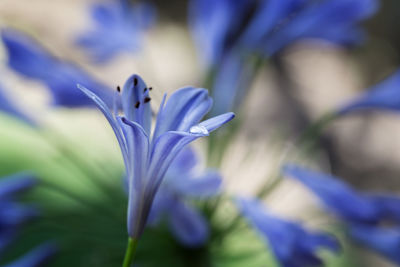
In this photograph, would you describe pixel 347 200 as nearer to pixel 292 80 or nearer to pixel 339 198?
pixel 339 198

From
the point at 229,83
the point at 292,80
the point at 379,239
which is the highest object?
the point at 292,80

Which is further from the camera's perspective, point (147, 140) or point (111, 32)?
point (111, 32)

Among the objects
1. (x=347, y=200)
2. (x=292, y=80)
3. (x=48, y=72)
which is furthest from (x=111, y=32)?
(x=292, y=80)

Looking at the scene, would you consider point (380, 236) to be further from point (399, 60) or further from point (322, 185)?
point (399, 60)

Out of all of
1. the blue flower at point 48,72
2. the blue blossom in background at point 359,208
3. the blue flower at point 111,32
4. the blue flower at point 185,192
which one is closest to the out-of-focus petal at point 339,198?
the blue blossom in background at point 359,208

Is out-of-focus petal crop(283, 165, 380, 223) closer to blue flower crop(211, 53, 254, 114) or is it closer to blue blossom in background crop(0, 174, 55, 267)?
blue flower crop(211, 53, 254, 114)

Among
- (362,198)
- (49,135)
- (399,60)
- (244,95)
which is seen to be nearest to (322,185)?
(362,198)
